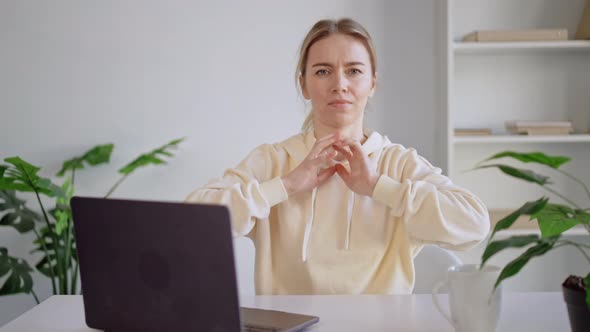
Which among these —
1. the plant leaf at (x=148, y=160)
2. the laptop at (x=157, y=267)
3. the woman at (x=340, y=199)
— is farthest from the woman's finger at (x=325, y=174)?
the plant leaf at (x=148, y=160)

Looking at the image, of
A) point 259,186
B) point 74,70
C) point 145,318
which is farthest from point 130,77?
point 145,318

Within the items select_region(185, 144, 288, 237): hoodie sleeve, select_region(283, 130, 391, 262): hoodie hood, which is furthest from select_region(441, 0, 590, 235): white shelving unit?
select_region(185, 144, 288, 237): hoodie sleeve

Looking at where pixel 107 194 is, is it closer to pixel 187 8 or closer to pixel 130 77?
pixel 130 77

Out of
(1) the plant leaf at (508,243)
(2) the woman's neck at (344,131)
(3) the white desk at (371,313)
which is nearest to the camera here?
(1) the plant leaf at (508,243)

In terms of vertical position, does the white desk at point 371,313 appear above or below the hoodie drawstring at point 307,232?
below

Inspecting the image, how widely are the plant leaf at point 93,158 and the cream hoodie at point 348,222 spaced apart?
1.34m

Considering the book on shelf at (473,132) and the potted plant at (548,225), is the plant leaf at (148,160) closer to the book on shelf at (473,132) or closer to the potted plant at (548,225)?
the book on shelf at (473,132)

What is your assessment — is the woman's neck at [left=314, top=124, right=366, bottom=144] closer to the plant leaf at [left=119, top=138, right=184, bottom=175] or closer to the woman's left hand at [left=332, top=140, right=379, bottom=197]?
the woman's left hand at [left=332, top=140, right=379, bottom=197]

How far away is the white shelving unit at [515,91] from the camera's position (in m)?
2.96

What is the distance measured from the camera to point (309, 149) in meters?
1.87

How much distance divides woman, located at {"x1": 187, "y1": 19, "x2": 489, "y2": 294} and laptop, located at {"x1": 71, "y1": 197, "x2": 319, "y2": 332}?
56 centimetres

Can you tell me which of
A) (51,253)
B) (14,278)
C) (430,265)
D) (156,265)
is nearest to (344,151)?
(430,265)

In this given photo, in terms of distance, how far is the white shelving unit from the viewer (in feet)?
9.71

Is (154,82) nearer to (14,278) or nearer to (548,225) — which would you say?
(14,278)
